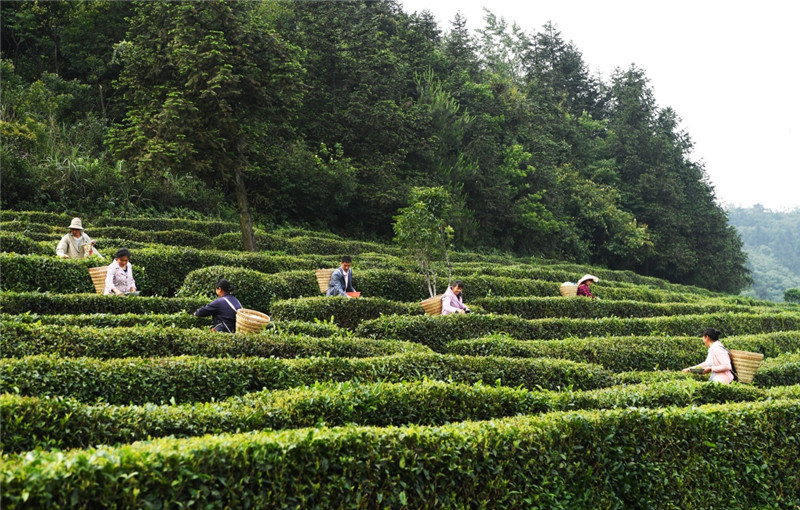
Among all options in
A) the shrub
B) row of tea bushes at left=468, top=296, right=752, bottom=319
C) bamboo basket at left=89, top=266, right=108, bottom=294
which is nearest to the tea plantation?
bamboo basket at left=89, top=266, right=108, bottom=294

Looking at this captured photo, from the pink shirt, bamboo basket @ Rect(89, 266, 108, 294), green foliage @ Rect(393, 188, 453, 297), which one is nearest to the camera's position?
the pink shirt

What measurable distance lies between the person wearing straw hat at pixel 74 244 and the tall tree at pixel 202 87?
184 inches

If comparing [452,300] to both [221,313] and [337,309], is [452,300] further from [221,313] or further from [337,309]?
[221,313]

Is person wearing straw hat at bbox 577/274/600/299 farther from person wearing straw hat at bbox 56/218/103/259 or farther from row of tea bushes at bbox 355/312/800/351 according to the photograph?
person wearing straw hat at bbox 56/218/103/259

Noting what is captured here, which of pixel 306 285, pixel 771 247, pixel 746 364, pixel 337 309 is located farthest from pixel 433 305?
pixel 771 247

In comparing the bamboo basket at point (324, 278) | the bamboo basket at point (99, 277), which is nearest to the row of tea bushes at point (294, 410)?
the bamboo basket at point (99, 277)

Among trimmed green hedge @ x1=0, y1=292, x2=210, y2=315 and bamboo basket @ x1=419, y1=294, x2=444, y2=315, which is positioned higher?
trimmed green hedge @ x1=0, y1=292, x2=210, y2=315

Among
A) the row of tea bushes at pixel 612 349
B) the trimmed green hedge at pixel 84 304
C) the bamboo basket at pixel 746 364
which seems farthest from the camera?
the row of tea bushes at pixel 612 349

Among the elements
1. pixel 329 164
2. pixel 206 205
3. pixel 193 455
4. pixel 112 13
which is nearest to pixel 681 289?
pixel 329 164

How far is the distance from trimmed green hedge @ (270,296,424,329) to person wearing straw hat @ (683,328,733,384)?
18.2 feet

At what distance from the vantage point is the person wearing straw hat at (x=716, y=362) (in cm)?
1056

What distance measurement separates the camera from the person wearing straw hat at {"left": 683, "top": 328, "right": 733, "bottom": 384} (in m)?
10.6

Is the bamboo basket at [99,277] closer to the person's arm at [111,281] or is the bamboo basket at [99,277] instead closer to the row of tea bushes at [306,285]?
the person's arm at [111,281]

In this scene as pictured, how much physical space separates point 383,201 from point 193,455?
A: 1092 inches
